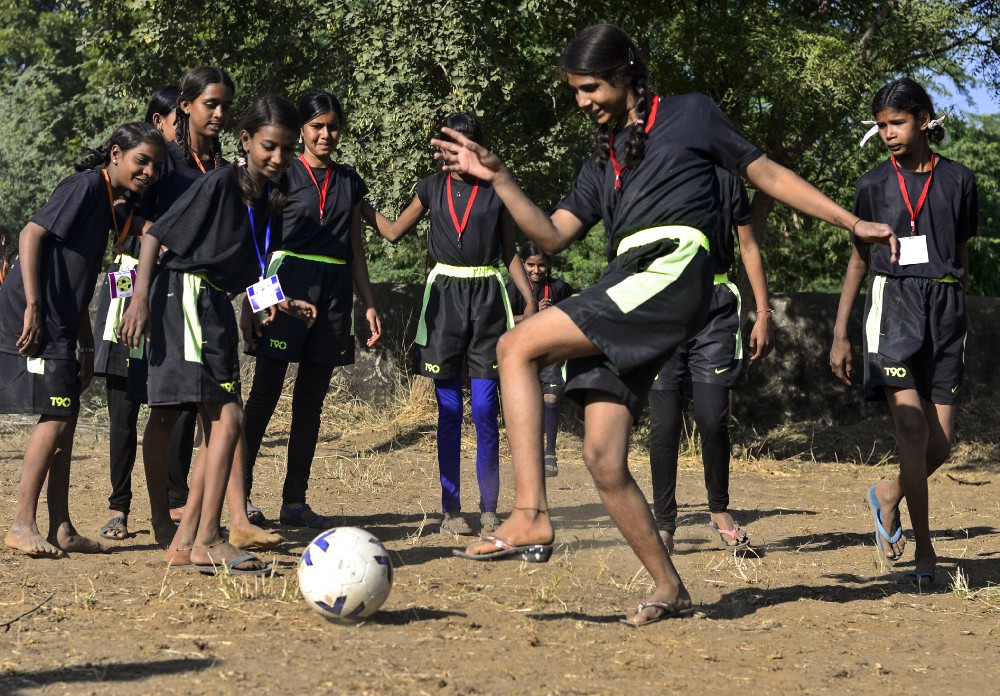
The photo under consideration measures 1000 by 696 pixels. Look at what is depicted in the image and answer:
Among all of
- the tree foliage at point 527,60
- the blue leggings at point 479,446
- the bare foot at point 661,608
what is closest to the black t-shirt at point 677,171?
the bare foot at point 661,608

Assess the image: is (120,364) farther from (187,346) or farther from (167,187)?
(187,346)

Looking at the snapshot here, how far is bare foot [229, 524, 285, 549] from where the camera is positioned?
5.50 m

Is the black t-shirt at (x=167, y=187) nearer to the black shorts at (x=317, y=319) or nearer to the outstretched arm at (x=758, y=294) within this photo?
the black shorts at (x=317, y=319)

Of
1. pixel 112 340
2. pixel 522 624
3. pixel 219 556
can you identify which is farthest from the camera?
pixel 112 340

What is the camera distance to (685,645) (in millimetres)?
4328

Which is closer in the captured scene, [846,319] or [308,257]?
[846,319]

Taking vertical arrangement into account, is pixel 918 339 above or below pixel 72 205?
below

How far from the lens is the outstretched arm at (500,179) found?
4.07m

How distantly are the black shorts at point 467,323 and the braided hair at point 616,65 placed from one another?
7.46 feet

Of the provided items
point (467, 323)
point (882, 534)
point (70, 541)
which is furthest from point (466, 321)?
point (882, 534)

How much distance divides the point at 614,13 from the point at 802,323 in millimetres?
4229

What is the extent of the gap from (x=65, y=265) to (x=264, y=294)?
87cm

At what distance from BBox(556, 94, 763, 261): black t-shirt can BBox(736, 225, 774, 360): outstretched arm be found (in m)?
1.78

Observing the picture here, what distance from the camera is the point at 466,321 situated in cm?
664
